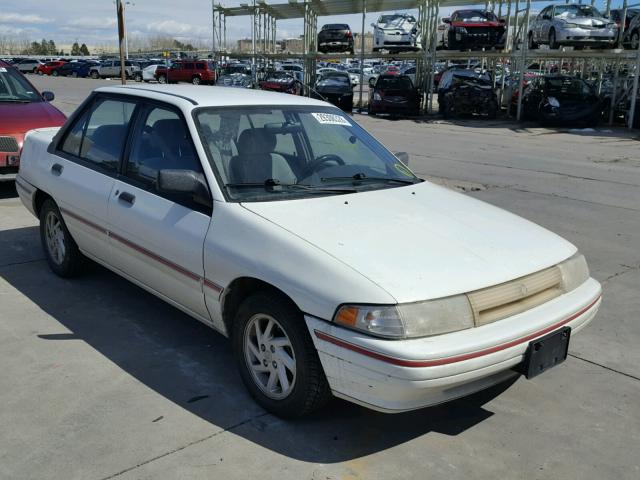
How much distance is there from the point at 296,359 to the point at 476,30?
2356cm

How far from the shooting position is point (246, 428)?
3.20 meters

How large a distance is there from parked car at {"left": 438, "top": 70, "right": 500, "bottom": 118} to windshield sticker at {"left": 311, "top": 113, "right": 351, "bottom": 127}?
20285 millimetres

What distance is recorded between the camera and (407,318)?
273 centimetres

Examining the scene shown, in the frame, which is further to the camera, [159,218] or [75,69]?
[75,69]

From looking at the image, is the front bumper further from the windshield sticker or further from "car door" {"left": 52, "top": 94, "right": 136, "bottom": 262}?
"car door" {"left": 52, "top": 94, "right": 136, "bottom": 262}

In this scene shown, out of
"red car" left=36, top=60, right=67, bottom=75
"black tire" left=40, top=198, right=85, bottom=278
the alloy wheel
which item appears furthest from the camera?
"red car" left=36, top=60, right=67, bottom=75

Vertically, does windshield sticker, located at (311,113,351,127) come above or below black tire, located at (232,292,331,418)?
above

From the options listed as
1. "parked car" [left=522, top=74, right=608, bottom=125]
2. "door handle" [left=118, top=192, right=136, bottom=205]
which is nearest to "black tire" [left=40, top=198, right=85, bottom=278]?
"door handle" [left=118, top=192, right=136, bottom=205]

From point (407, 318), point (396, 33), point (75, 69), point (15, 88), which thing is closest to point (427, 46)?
point (396, 33)

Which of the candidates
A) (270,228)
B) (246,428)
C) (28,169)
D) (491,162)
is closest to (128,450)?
(246,428)

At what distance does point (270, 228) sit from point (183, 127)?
3.62 feet

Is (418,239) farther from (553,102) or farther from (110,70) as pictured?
(110,70)

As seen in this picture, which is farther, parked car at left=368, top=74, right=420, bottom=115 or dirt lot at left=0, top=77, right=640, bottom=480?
parked car at left=368, top=74, right=420, bottom=115

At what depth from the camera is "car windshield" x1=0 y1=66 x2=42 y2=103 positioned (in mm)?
9078
